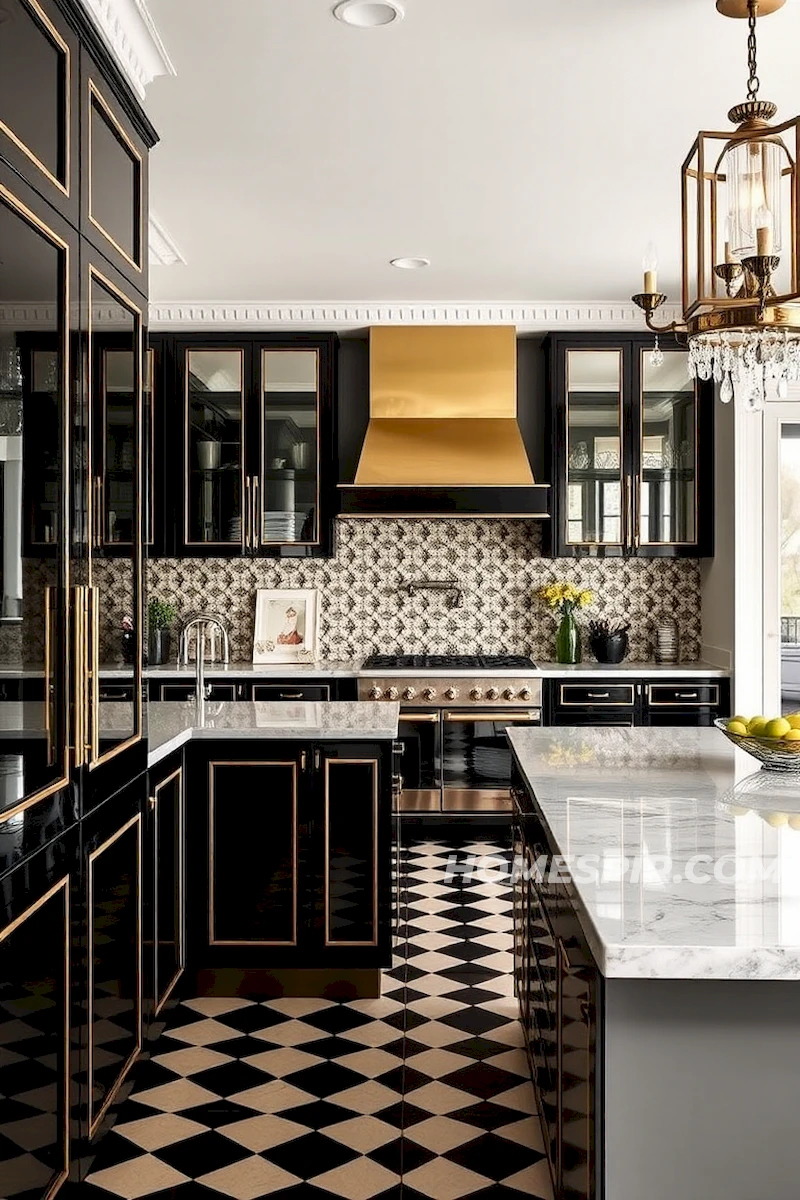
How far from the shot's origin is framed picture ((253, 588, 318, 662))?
6.37 metres

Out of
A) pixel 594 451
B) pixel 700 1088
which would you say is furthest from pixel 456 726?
pixel 700 1088

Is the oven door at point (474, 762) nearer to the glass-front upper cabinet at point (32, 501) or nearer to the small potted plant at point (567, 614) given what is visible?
the small potted plant at point (567, 614)

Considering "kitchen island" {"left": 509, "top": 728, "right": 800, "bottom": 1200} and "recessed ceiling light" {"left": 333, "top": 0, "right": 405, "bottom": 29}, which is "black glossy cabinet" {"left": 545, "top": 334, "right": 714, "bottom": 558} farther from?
"kitchen island" {"left": 509, "top": 728, "right": 800, "bottom": 1200}

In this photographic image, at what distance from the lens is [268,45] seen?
10.3 ft

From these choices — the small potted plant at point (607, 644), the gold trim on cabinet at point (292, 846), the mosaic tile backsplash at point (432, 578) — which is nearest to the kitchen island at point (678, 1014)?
the gold trim on cabinet at point (292, 846)

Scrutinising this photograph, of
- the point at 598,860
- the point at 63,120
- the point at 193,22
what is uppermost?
the point at 193,22

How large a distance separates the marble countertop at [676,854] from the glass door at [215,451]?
3.22 meters

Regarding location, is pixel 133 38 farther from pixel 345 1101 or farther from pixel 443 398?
pixel 443 398

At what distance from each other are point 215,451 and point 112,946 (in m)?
3.75

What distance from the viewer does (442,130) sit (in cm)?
373

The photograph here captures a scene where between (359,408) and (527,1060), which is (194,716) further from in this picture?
(359,408)

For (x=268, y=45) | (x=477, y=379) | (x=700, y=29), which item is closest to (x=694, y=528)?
(x=477, y=379)

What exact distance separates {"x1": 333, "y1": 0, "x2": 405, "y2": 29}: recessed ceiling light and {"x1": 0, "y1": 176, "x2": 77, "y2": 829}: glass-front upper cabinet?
3.64 ft

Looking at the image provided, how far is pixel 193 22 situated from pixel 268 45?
23cm
